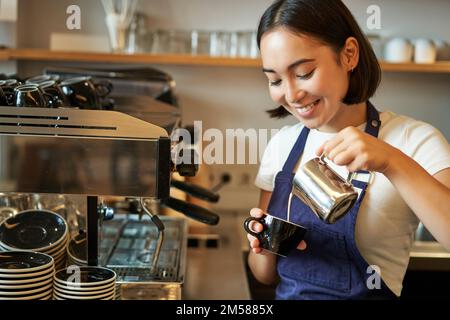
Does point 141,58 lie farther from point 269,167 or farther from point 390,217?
point 390,217

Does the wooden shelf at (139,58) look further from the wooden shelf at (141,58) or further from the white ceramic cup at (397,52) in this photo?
the white ceramic cup at (397,52)

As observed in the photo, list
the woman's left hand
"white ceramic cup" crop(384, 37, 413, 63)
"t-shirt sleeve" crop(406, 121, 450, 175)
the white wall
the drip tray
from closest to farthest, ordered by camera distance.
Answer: the woman's left hand, "t-shirt sleeve" crop(406, 121, 450, 175), the drip tray, "white ceramic cup" crop(384, 37, 413, 63), the white wall

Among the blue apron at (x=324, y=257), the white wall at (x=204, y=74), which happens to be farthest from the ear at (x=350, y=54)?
the white wall at (x=204, y=74)

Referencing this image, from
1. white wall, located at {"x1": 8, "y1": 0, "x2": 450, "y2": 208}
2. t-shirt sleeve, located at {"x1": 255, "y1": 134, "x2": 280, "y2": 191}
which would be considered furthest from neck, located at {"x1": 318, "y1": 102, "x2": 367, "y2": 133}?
white wall, located at {"x1": 8, "y1": 0, "x2": 450, "y2": 208}

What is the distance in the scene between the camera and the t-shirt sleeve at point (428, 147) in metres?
0.82

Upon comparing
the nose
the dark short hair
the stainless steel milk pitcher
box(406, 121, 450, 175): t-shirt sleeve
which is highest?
the dark short hair

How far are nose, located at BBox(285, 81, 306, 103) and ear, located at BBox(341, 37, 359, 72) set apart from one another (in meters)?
0.10

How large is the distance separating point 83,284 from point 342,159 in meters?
0.34

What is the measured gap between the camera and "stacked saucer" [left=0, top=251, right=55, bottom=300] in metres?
0.72

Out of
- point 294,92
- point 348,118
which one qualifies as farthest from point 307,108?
point 348,118

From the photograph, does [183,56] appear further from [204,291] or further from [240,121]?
[204,291]

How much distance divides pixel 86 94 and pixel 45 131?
0.99 ft

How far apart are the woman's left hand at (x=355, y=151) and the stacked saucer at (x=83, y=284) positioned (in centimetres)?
31

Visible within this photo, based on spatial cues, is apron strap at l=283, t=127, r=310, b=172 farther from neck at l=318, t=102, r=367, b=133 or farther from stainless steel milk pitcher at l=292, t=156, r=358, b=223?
stainless steel milk pitcher at l=292, t=156, r=358, b=223
